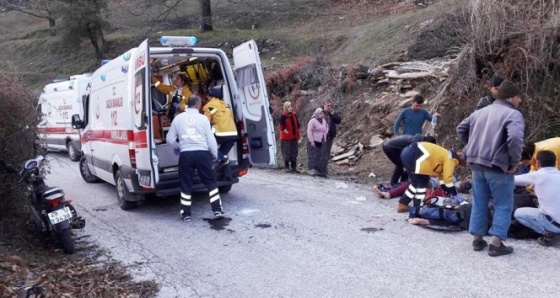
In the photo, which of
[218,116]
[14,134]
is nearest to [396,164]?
[218,116]

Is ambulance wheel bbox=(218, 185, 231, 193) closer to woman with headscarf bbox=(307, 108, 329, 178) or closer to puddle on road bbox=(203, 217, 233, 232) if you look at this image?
puddle on road bbox=(203, 217, 233, 232)

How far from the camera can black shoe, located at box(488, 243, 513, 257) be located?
233 inches

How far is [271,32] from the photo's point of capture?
2809 centimetres

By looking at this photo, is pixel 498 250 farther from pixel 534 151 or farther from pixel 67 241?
pixel 67 241

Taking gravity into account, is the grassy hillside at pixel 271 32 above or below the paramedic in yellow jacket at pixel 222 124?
above

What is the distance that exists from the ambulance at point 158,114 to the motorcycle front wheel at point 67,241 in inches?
62.7

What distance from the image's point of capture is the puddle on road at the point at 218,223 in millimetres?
7656

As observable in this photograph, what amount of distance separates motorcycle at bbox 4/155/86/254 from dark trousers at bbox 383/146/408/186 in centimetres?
498

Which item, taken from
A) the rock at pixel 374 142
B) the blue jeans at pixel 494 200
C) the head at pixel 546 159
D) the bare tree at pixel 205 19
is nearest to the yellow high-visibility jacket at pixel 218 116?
the blue jeans at pixel 494 200

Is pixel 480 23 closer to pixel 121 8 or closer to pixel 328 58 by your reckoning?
pixel 328 58

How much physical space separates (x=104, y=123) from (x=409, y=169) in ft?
17.1

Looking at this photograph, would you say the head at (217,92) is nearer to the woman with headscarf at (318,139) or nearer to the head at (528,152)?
the woman with headscarf at (318,139)

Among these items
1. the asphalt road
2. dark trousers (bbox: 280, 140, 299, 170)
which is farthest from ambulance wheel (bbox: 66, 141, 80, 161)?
the asphalt road

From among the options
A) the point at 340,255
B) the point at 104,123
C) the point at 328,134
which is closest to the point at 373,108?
the point at 328,134
